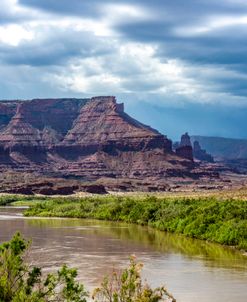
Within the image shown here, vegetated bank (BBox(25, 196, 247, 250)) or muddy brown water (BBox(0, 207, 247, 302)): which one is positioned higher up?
vegetated bank (BBox(25, 196, 247, 250))

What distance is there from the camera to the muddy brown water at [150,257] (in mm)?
29016

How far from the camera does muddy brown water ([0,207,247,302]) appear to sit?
95.2 feet

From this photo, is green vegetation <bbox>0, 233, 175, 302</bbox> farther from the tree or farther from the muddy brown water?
the muddy brown water

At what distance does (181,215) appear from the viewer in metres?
59.8

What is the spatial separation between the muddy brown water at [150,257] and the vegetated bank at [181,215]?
1387mm

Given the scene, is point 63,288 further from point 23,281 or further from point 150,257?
point 150,257

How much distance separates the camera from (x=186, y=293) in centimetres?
2753

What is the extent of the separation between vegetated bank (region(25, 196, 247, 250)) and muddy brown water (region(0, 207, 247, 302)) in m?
1.39

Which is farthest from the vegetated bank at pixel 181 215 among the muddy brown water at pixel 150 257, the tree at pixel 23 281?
the tree at pixel 23 281

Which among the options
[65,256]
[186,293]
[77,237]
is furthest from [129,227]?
[186,293]

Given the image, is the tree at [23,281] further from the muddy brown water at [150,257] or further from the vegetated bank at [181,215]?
the vegetated bank at [181,215]

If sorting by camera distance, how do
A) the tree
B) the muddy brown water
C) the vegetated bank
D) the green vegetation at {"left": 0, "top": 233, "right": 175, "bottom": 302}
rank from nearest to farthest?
the green vegetation at {"left": 0, "top": 233, "right": 175, "bottom": 302} < the tree < the muddy brown water < the vegetated bank

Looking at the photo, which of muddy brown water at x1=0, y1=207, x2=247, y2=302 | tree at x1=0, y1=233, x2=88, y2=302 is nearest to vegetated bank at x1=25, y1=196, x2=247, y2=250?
muddy brown water at x1=0, y1=207, x2=247, y2=302

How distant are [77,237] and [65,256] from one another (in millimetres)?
11506
